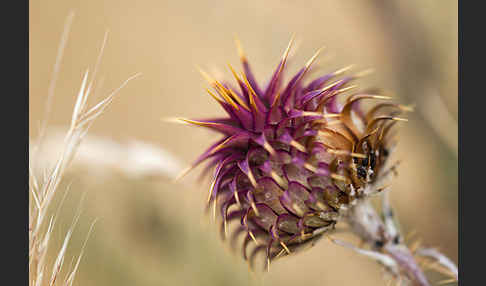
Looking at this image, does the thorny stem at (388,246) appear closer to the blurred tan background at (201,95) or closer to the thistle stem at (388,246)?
the thistle stem at (388,246)

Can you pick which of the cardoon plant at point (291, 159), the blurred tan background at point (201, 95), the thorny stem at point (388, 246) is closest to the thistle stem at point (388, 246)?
the thorny stem at point (388, 246)

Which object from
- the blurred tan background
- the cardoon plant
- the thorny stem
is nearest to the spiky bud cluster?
the cardoon plant

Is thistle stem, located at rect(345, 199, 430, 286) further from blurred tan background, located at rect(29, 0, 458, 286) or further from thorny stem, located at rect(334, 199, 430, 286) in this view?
blurred tan background, located at rect(29, 0, 458, 286)

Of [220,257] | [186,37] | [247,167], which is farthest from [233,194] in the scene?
[186,37]

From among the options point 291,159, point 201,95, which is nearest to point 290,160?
point 291,159

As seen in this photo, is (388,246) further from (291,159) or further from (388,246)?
(291,159)
